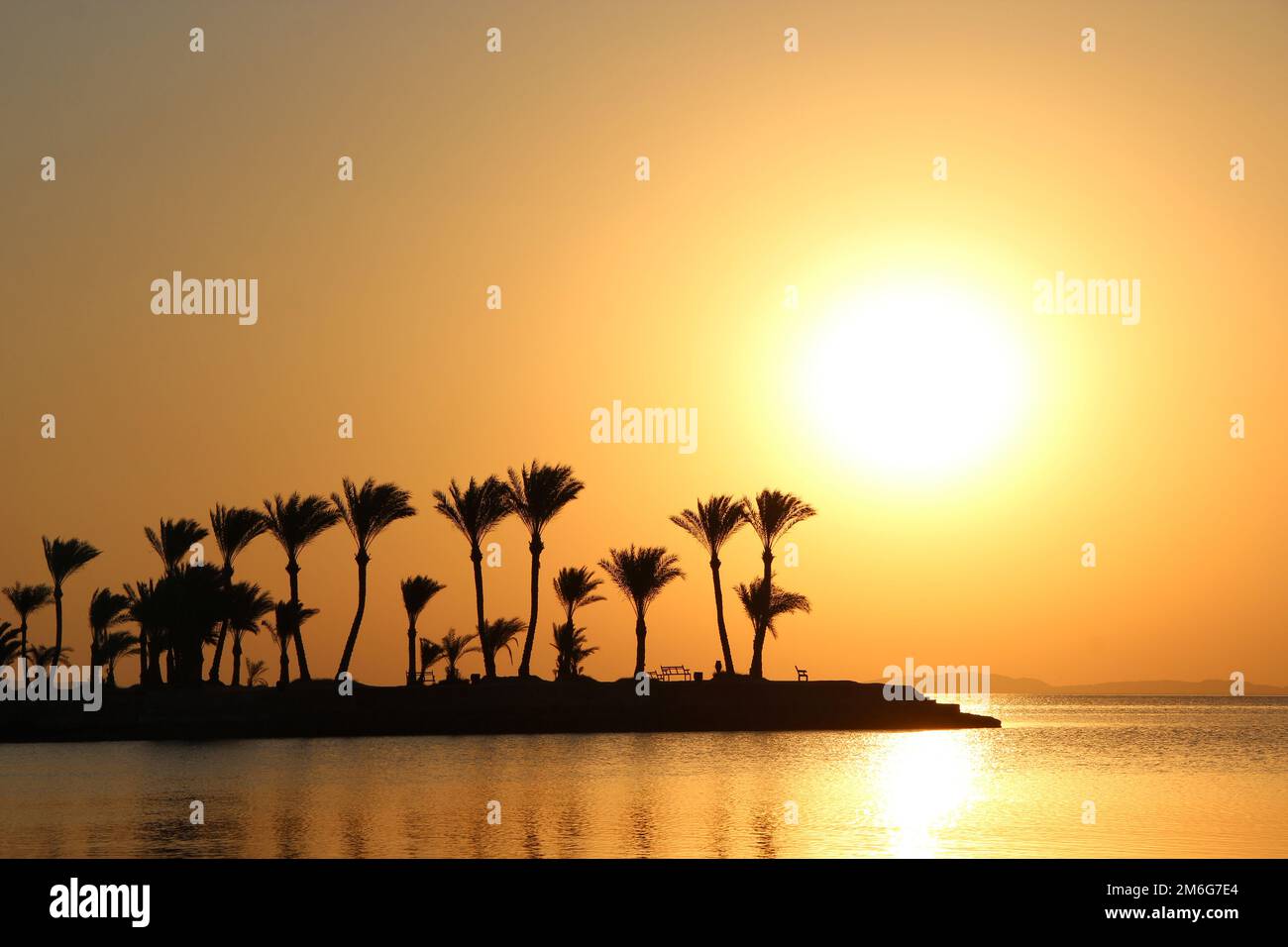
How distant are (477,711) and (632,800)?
111 ft

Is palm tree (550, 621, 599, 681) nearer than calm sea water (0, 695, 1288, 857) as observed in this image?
No

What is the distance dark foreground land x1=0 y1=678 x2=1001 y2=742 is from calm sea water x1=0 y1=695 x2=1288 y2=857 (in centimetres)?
489

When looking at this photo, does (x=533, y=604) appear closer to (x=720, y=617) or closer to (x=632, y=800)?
(x=720, y=617)

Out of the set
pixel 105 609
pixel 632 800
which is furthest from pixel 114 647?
pixel 632 800

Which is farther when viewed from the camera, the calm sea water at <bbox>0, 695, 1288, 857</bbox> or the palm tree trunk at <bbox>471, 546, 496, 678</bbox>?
the palm tree trunk at <bbox>471, 546, 496, 678</bbox>

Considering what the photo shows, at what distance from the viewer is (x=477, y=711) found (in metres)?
65.7

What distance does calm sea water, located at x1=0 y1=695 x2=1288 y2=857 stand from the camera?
990 inches

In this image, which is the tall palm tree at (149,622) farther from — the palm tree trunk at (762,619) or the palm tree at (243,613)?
the palm tree trunk at (762,619)

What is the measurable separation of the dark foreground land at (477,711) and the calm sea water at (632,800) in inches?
193

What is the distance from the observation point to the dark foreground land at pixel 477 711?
198ft

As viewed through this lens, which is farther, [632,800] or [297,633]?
[297,633]

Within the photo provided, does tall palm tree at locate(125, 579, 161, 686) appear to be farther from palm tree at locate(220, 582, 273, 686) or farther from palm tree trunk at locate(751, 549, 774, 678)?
palm tree trunk at locate(751, 549, 774, 678)

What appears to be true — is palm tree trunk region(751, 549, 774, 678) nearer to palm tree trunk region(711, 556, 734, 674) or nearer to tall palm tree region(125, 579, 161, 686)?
palm tree trunk region(711, 556, 734, 674)
